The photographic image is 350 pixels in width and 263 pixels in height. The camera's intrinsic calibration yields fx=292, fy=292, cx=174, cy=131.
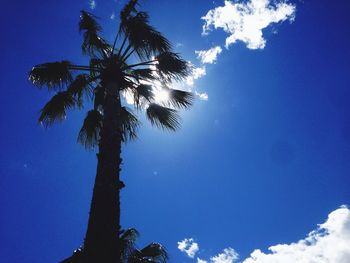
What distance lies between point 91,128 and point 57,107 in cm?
122

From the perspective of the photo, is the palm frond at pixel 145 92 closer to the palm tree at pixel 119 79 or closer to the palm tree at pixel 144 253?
the palm tree at pixel 119 79

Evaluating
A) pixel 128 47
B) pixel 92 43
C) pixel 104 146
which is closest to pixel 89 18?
pixel 92 43

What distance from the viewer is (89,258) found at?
165 inches

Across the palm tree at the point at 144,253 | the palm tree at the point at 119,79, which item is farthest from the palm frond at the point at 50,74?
the palm tree at the point at 144,253

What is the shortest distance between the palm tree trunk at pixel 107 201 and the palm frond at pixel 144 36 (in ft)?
9.34

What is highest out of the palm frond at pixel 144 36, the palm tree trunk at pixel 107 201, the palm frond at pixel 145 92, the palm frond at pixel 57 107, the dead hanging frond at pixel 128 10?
the dead hanging frond at pixel 128 10

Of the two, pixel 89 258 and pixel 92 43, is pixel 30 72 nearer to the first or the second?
pixel 92 43

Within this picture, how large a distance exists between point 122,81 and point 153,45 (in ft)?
4.95

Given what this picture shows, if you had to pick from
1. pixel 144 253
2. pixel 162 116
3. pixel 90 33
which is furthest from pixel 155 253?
pixel 90 33

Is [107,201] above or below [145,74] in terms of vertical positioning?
below

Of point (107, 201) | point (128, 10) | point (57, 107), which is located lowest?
point (107, 201)

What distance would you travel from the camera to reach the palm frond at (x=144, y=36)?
8625mm

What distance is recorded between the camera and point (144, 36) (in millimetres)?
8625

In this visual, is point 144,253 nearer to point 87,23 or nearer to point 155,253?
point 155,253
